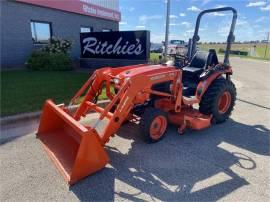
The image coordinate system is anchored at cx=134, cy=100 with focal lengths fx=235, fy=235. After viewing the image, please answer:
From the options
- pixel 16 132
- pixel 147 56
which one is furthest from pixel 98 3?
pixel 16 132

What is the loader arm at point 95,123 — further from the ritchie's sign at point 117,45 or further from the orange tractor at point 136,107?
the ritchie's sign at point 117,45

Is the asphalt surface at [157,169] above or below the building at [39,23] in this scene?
below

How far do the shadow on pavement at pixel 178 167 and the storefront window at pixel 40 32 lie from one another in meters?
10.1

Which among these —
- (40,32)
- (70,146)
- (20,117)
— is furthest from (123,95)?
(40,32)

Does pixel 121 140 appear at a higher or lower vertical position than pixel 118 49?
lower

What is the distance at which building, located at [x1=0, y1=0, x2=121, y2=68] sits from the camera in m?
11.2

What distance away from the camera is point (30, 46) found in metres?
12.2

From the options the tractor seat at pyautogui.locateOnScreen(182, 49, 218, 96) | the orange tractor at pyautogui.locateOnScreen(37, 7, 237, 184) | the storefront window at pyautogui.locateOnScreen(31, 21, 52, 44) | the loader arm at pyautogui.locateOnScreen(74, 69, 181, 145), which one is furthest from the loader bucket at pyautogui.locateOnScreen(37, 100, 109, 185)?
the storefront window at pyautogui.locateOnScreen(31, 21, 52, 44)

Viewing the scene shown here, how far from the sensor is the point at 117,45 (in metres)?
10.2

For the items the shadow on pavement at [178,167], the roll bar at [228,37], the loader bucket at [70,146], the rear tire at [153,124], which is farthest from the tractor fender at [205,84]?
the loader bucket at [70,146]

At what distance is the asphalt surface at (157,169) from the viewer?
2852mm

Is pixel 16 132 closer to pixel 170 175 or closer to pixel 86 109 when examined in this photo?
pixel 86 109

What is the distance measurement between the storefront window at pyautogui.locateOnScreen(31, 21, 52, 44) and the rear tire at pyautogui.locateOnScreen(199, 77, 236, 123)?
35.0ft

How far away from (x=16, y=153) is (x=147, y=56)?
6.81 metres
